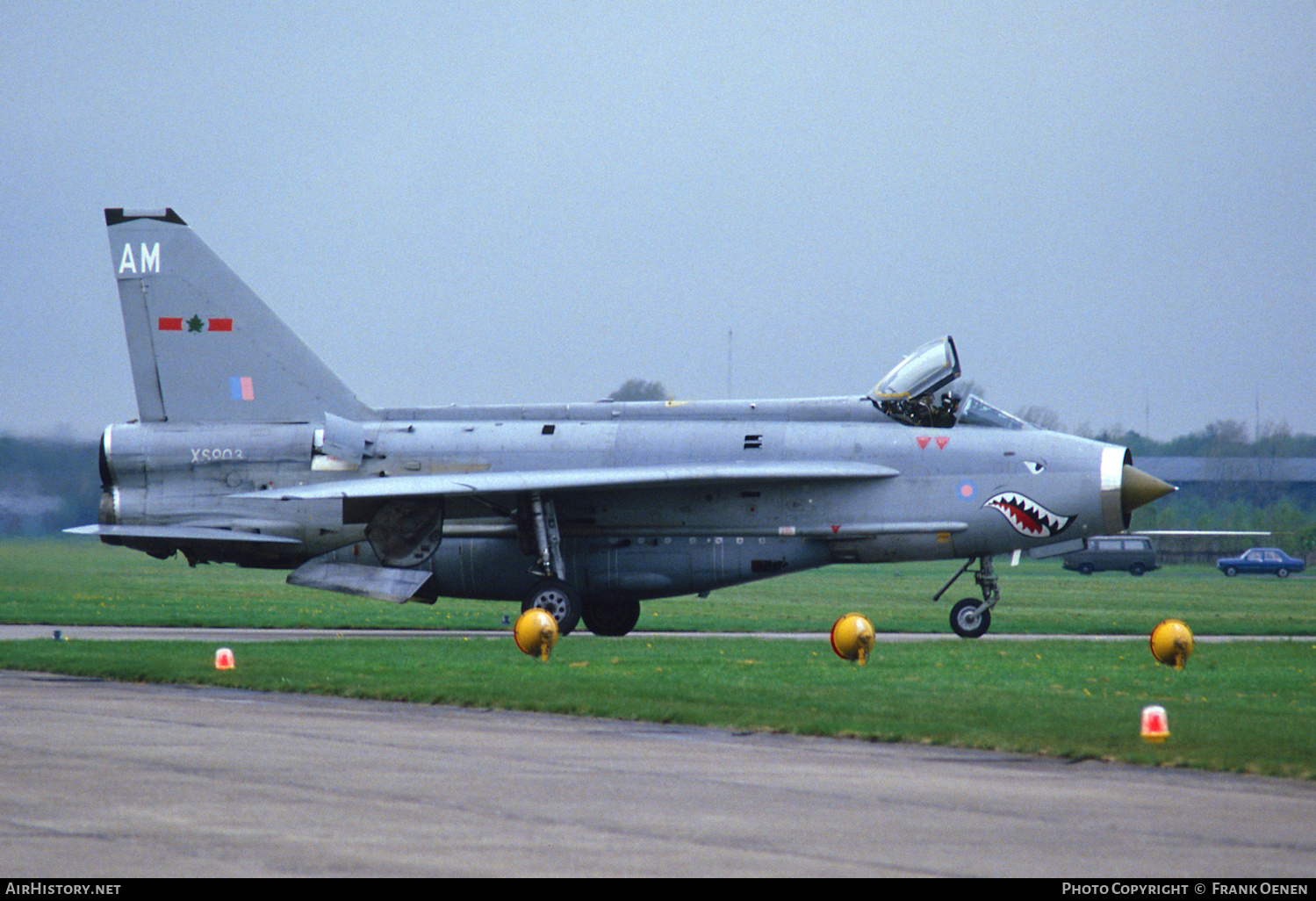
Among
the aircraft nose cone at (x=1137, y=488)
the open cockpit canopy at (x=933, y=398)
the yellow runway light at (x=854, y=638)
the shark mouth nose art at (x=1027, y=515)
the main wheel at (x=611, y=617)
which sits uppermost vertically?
the open cockpit canopy at (x=933, y=398)

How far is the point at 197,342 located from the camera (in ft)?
75.8

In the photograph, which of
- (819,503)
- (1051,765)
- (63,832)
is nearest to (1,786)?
(63,832)

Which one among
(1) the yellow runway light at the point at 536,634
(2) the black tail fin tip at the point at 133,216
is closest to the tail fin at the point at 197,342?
(2) the black tail fin tip at the point at 133,216

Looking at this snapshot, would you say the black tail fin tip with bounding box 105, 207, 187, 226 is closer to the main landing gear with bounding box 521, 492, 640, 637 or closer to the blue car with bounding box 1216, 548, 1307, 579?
the main landing gear with bounding box 521, 492, 640, 637

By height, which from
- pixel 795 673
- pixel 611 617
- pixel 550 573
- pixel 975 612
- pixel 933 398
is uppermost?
pixel 933 398

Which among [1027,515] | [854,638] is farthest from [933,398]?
[854,638]

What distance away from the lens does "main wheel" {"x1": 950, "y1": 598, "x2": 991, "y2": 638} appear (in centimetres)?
2128

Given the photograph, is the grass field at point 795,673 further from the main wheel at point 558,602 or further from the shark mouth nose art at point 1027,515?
the shark mouth nose art at point 1027,515

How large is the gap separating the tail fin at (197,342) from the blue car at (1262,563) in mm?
44322

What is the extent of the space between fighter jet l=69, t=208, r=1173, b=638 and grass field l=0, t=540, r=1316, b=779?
154 centimetres

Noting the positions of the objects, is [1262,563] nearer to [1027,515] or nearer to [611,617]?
[1027,515]

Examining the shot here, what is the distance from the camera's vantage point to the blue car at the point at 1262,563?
5788cm

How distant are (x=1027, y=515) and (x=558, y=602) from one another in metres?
6.73
